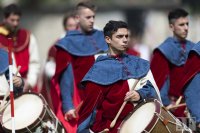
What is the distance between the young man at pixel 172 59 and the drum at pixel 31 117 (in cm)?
158

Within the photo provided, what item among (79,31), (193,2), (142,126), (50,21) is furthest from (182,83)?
(50,21)

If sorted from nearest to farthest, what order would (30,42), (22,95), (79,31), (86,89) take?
(86,89)
(22,95)
(79,31)
(30,42)

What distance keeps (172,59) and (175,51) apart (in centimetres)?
16

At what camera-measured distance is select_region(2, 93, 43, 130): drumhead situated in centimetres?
1269

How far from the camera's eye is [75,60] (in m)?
14.3

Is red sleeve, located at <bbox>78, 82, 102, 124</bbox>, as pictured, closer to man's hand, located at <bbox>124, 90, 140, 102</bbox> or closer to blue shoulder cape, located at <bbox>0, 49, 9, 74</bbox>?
man's hand, located at <bbox>124, 90, 140, 102</bbox>

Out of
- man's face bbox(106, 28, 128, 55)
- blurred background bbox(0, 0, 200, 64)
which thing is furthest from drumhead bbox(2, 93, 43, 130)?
blurred background bbox(0, 0, 200, 64)

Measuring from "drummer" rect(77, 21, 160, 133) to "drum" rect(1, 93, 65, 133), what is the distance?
58 centimetres

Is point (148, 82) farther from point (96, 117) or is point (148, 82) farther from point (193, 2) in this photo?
point (193, 2)

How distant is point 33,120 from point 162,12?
71.3 feet

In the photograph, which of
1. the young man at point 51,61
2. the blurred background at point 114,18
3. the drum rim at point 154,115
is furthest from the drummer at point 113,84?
the blurred background at point 114,18

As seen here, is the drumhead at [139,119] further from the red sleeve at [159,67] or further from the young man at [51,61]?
the young man at [51,61]

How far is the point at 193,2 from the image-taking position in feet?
61.9

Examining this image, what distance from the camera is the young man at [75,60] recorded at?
1407 cm
